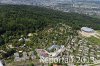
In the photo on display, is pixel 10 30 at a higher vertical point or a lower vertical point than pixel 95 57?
higher

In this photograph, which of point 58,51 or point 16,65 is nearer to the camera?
point 16,65

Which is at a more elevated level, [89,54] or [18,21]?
[18,21]

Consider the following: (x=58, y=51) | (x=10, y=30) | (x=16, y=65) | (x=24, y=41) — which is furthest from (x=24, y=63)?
(x=10, y=30)

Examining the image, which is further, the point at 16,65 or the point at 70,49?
the point at 70,49

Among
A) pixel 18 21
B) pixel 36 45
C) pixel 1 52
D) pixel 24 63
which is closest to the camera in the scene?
pixel 24 63

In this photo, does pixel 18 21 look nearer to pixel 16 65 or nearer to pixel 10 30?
pixel 10 30

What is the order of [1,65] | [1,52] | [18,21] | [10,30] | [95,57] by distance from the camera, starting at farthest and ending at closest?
1. [18,21]
2. [10,30]
3. [95,57]
4. [1,52]
5. [1,65]

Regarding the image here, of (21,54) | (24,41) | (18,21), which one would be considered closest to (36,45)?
(24,41)

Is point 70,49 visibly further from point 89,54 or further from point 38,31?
point 38,31

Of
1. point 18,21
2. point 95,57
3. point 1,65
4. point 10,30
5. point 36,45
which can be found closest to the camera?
point 1,65
